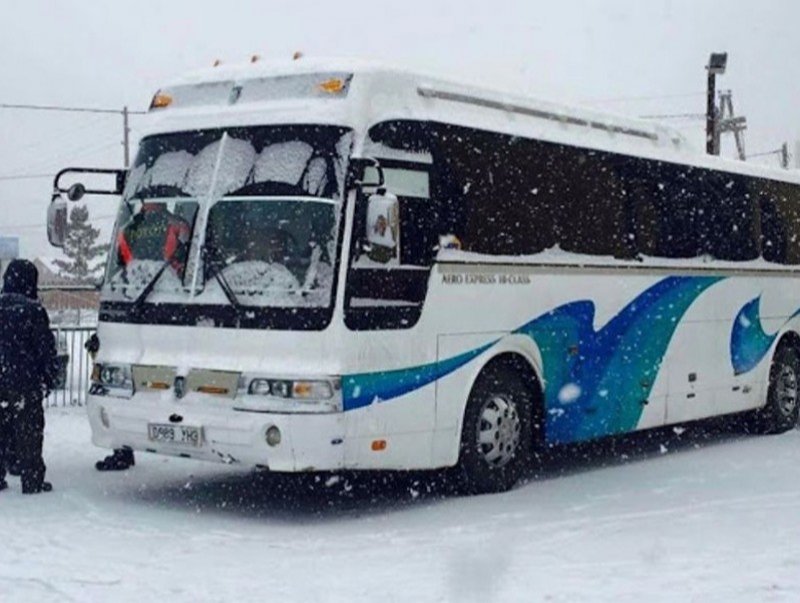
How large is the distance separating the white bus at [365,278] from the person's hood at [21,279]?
17.8 inches

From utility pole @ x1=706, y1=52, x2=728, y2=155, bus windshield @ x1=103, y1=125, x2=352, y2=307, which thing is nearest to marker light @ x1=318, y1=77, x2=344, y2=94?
bus windshield @ x1=103, y1=125, x2=352, y2=307

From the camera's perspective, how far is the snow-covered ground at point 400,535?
321 inches

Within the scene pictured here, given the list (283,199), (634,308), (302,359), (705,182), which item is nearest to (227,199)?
(283,199)

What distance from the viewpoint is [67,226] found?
37.8 feet

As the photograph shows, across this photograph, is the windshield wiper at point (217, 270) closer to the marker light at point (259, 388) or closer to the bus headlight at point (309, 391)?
the marker light at point (259, 388)

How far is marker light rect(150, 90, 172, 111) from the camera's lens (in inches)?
458

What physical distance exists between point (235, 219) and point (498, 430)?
3042mm

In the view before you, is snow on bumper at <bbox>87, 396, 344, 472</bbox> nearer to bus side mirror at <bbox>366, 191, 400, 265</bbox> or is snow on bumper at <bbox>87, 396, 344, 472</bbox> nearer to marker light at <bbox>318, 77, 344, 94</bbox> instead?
bus side mirror at <bbox>366, 191, 400, 265</bbox>

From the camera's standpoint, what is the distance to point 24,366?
1113cm

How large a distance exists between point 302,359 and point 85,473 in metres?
3.67

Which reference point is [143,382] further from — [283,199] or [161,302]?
[283,199]

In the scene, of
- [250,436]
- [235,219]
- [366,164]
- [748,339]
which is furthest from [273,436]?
[748,339]

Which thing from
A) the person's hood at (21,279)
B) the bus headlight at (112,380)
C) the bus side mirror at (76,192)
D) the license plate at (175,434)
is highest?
the bus side mirror at (76,192)

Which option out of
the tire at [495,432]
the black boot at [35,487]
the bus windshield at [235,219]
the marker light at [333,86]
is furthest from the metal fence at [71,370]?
the marker light at [333,86]
